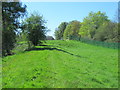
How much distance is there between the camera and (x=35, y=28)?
70.7 feet

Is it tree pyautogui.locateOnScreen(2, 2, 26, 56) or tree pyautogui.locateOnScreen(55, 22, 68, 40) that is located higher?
tree pyautogui.locateOnScreen(55, 22, 68, 40)

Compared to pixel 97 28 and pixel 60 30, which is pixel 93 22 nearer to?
pixel 97 28

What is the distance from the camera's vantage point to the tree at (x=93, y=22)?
1852 inches

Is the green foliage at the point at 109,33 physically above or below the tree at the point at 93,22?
below

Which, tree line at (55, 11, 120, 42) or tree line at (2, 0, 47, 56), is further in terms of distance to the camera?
tree line at (55, 11, 120, 42)

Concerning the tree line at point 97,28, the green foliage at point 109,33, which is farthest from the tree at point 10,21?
the tree line at point 97,28

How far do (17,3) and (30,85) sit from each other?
1523 cm

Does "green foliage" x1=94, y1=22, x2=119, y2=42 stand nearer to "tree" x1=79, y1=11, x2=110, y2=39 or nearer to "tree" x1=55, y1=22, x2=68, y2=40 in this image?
"tree" x1=79, y1=11, x2=110, y2=39

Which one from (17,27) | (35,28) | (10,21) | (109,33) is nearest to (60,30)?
(109,33)

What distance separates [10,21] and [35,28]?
5.86m

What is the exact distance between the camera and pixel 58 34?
3386 inches

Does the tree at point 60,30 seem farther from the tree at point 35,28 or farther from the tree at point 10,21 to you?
the tree at point 10,21

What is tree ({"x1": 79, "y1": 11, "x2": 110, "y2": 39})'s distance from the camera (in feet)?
154

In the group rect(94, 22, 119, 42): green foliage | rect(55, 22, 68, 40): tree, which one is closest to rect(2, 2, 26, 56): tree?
rect(94, 22, 119, 42): green foliage
